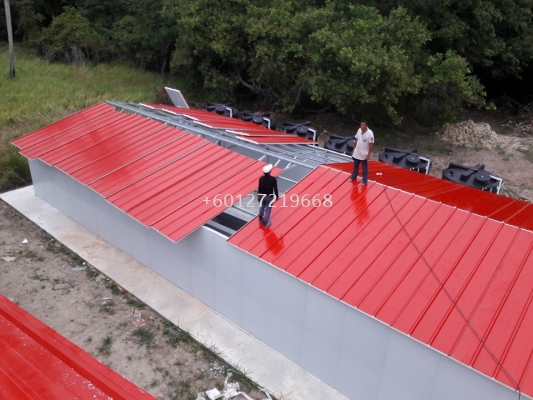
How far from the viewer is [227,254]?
973 cm

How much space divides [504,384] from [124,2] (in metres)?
33.1

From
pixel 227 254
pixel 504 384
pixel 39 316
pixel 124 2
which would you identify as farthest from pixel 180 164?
pixel 124 2

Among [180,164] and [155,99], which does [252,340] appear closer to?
[180,164]

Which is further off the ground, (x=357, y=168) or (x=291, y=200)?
(x=357, y=168)

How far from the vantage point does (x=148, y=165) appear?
12.3 m

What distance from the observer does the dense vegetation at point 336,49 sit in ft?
65.3

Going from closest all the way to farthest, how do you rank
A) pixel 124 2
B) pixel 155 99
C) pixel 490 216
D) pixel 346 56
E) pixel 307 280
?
pixel 307 280
pixel 490 216
pixel 346 56
pixel 155 99
pixel 124 2

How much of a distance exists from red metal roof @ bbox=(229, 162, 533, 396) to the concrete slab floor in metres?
2.12

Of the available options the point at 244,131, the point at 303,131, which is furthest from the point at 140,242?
the point at 303,131

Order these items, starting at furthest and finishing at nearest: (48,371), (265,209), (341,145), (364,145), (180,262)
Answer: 1. (341,145)
2. (180,262)
3. (364,145)
4. (265,209)
5. (48,371)

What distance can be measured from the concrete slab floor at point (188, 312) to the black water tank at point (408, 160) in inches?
324

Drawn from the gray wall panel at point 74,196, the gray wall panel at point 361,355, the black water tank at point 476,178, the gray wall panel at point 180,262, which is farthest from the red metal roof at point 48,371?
the black water tank at point 476,178

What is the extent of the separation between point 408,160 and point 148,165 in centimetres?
831

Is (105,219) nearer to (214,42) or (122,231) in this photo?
(122,231)
